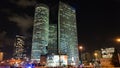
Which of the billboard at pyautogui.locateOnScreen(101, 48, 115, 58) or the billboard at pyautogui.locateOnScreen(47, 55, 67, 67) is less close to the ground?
the billboard at pyautogui.locateOnScreen(101, 48, 115, 58)

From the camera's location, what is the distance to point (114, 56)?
661 inches

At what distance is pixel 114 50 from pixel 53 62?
138915mm

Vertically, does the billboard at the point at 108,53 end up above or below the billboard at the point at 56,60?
above

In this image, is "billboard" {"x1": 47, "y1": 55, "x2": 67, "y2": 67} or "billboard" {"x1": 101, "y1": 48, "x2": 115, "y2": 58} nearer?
"billboard" {"x1": 101, "y1": 48, "x2": 115, "y2": 58}

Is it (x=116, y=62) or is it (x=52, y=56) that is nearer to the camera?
(x=116, y=62)

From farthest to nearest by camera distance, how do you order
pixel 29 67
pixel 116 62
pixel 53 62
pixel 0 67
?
pixel 53 62
pixel 29 67
pixel 0 67
pixel 116 62

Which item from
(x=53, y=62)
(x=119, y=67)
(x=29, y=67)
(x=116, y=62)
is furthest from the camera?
(x=53, y=62)

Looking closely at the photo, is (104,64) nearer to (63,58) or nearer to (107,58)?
(107,58)

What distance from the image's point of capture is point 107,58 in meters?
16.6

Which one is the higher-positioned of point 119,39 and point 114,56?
point 119,39

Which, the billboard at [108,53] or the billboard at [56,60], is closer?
the billboard at [108,53]

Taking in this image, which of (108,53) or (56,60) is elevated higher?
(108,53)

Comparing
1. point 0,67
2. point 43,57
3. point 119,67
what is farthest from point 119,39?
point 43,57

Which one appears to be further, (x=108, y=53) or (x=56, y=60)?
(x=56, y=60)
